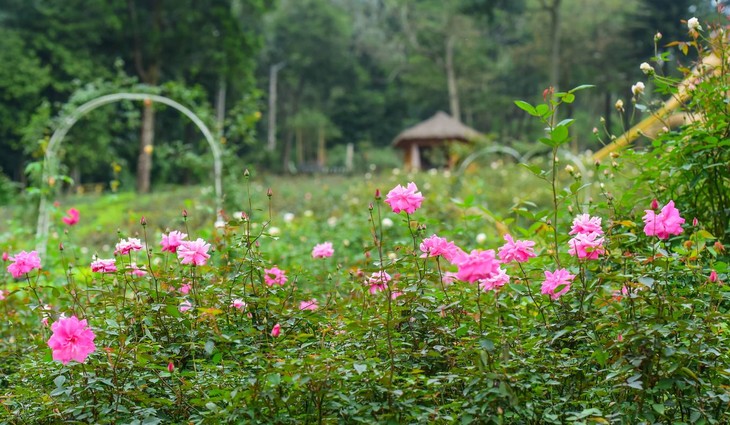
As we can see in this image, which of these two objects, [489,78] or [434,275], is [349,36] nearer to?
[489,78]

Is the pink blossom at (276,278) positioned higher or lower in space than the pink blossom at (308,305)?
Result: higher

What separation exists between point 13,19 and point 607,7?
2129 cm

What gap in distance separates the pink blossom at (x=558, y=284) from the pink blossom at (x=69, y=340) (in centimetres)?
100

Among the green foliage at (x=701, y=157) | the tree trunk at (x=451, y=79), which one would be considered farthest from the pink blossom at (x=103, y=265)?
the tree trunk at (x=451, y=79)

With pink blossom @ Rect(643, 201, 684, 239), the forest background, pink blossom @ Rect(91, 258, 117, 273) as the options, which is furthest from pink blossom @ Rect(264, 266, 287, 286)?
the forest background

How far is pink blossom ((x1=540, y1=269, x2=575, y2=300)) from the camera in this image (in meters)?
1.69

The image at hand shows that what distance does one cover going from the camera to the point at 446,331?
69.0 inches

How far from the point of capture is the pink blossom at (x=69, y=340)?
1490 millimetres

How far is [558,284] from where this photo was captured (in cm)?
170

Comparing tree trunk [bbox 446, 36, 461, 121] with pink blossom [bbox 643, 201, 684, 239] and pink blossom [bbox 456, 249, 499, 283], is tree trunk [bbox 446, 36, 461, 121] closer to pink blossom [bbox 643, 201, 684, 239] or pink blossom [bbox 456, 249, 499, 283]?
pink blossom [bbox 643, 201, 684, 239]

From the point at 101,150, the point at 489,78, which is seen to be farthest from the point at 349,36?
the point at 101,150

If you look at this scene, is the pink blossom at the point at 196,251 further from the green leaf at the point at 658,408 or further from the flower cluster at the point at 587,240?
the green leaf at the point at 658,408

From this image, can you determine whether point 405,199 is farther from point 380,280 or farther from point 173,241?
point 173,241

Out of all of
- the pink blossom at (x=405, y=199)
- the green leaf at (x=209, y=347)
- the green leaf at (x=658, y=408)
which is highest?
the pink blossom at (x=405, y=199)
